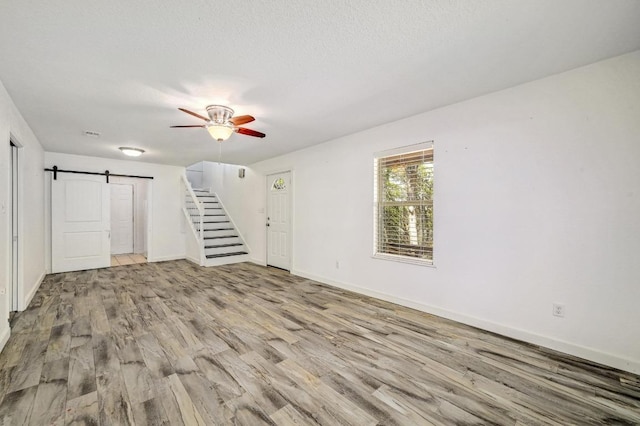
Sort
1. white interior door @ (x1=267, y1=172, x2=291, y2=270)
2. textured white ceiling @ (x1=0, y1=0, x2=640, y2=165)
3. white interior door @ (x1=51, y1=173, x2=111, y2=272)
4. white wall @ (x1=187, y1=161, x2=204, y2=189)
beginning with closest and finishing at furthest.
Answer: textured white ceiling @ (x1=0, y1=0, x2=640, y2=165), white interior door @ (x1=51, y1=173, x2=111, y2=272), white interior door @ (x1=267, y1=172, x2=291, y2=270), white wall @ (x1=187, y1=161, x2=204, y2=189)

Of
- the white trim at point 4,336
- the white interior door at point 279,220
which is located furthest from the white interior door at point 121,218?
the white trim at point 4,336

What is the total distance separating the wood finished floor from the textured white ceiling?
2.46 m

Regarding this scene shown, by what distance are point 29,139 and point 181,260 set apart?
376 cm

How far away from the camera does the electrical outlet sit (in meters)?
2.40

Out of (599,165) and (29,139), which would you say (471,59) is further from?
(29,139)

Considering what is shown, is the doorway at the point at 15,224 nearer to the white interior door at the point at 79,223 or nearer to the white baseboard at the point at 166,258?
the white interior door at the point at 79,223

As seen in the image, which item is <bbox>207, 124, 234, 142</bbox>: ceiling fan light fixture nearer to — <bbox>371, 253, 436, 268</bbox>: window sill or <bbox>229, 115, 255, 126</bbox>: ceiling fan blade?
<bbox>229, 115, 255, 126</bbox>: ceiling fan blade

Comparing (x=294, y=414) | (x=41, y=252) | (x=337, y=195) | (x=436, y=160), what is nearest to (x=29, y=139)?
(x=41, y=252)

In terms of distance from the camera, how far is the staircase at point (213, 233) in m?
6.18

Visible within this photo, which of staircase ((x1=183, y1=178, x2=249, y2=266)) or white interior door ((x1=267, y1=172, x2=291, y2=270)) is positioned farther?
staircase ((x1=183, y1=178, x2=249, y2=266))

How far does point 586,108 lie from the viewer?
2297 millimetres

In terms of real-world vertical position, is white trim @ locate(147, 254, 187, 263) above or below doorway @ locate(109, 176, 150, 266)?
below

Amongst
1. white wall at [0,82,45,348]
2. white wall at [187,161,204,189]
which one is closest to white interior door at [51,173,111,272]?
white wall at [0,82,45,348]

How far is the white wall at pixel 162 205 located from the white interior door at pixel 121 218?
181cm
